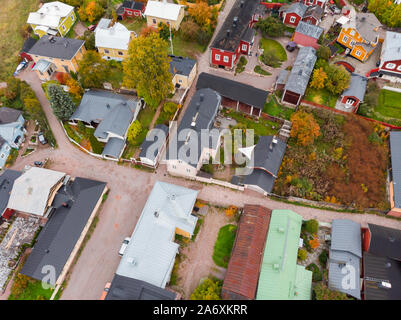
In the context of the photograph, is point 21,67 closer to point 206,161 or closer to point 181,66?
point 181,66

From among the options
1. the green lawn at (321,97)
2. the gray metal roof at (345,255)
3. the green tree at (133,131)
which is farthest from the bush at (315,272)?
the green tree at (133,131)

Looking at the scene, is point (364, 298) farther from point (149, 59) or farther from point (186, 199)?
point (149, 59)

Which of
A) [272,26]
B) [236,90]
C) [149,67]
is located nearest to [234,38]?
[272,26]

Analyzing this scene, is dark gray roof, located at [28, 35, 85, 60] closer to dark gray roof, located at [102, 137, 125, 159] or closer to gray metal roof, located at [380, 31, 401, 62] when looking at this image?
dark gray roof, located at [102, 137, 125, 159]

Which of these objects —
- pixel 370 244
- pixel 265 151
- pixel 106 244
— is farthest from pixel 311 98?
pixel 106 244

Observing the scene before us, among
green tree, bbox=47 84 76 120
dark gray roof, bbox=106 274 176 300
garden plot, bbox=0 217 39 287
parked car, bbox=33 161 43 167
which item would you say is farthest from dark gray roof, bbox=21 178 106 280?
green tree, bbox=47 84 76 120

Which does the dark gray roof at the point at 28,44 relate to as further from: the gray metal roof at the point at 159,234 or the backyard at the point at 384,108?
the backyard at the point at 384,108
